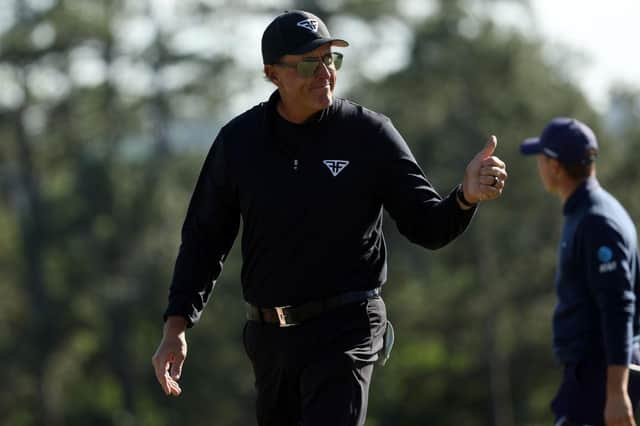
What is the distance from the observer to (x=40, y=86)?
A: 40188 millimetres

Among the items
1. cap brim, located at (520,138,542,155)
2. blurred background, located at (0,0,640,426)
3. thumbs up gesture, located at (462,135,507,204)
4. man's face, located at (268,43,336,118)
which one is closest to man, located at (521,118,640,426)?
cap brim, located at (520,138,542,155)

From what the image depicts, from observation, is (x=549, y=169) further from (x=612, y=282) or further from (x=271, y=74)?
(x=271, y=74)

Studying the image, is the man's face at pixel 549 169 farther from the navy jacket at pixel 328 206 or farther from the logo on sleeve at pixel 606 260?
the navy jacket at pixel 328 206

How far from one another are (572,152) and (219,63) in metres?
34.8

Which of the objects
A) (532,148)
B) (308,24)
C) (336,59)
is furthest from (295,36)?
(532,148)

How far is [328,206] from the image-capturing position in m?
5.59

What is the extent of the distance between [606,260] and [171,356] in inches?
75.2

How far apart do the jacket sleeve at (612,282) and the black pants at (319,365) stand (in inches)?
36.8

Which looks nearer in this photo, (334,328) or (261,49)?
(334,328)

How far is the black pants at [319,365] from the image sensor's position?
548 cm

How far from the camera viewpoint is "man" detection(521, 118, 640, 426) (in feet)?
18.9

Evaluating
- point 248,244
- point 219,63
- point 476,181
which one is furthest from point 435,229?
point 219,63

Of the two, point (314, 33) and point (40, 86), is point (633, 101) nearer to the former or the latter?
point (40, 86)

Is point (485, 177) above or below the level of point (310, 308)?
above
